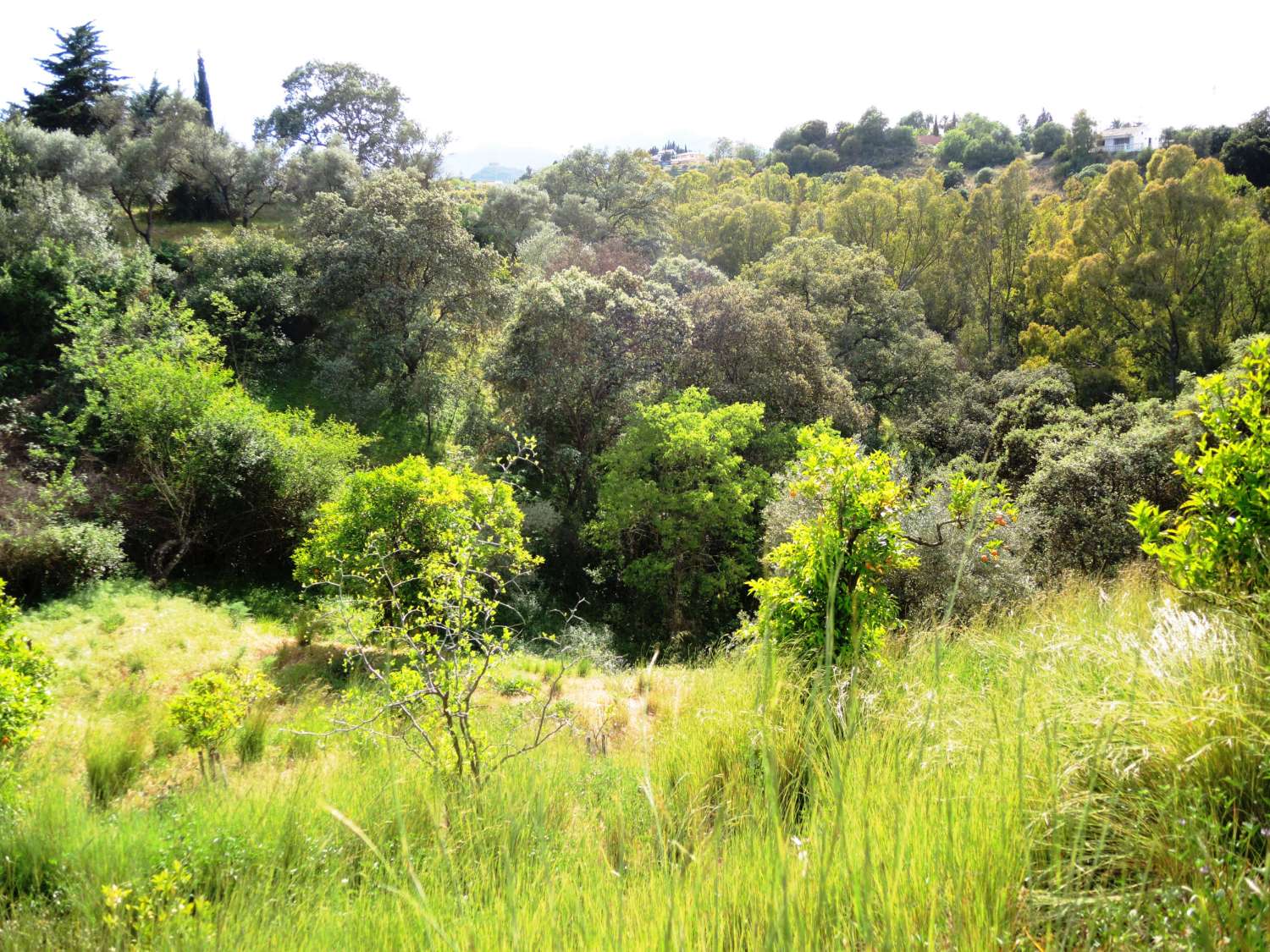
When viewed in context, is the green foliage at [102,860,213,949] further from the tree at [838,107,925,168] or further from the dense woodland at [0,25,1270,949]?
the tree at [838,107,925,168]

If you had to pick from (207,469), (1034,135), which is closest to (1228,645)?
(207,469)

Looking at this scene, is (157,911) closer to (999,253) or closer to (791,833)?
(791,833)

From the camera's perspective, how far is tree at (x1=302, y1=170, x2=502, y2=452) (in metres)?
16.4

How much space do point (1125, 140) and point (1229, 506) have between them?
2608 inches

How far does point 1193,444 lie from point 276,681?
1257cm

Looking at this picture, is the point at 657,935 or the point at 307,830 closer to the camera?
the point at 657,935

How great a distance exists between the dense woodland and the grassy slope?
0.03 meters

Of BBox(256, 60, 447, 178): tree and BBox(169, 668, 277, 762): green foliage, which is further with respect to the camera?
BBox(256, 60, 447, 178): tree

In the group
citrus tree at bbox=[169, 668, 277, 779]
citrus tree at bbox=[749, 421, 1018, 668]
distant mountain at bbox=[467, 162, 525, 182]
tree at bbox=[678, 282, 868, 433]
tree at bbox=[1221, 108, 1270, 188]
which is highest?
distant mountain at bbox=[467, 162, 525, 182]

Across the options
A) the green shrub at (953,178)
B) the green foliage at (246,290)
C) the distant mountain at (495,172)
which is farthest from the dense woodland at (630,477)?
the distant mountain at (495,172)

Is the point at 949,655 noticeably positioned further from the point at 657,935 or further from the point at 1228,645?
the point at 657,935

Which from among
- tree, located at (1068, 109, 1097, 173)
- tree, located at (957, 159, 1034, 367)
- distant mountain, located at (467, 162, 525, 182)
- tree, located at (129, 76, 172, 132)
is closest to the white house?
tree, located at (1068, 109, 1097, 173)

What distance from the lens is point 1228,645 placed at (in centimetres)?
202

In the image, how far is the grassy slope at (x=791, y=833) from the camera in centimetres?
126
